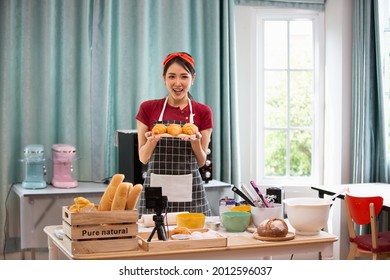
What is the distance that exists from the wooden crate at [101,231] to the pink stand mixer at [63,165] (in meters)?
2.05

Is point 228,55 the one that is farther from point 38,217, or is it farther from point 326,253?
point 326,253

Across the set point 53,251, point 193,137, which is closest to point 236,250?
point 53,251

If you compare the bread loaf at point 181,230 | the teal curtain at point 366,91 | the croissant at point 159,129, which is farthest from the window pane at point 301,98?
the bread loaf at point 181,230

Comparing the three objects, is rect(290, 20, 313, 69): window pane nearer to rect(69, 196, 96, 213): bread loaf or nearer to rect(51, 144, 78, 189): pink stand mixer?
rect(51, 144, 78, 189): pink stand mixer

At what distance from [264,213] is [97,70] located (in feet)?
7.82

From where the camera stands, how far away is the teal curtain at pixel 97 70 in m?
4.52

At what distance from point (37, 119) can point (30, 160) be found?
39cm

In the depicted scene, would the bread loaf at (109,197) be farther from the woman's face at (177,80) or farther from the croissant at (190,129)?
the woman's face at (177,80)

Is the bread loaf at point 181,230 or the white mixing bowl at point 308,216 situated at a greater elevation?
the white mixing bowl at point 308,216

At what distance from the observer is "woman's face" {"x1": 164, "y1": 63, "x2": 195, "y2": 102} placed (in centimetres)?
319

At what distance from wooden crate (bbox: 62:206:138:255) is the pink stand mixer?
6.71ft

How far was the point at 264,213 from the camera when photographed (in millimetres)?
2641

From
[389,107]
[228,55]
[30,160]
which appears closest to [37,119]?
[30,160]

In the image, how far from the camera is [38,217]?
4.09m
